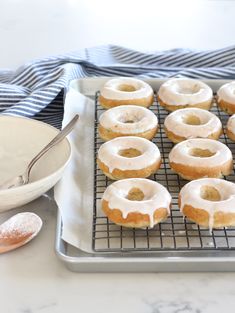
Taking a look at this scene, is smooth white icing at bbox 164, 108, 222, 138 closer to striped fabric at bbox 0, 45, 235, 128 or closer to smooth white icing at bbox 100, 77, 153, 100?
smooth white icing at bbox 100, 77, 153, 100

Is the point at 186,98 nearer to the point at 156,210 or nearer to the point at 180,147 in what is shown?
the point at 180,147

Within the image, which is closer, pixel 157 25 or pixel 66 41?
pixel 66 41

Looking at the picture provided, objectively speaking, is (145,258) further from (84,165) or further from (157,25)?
(157,25)

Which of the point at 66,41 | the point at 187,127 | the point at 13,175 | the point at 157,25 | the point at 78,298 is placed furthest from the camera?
the point at 157,25

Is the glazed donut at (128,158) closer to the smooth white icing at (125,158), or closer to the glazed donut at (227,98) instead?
the smooth white icing at (125,158)

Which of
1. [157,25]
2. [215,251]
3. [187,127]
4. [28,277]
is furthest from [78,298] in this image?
[157,25]

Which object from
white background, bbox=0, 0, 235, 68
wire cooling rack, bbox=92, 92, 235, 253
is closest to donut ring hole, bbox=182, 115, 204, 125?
wire cooling rack, bbox=92, 92, 235, 253

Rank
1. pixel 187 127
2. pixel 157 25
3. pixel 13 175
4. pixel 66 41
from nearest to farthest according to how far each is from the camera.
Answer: pixel 13 175
pixel 187 127
pixel 66 41
pixel 157 25
